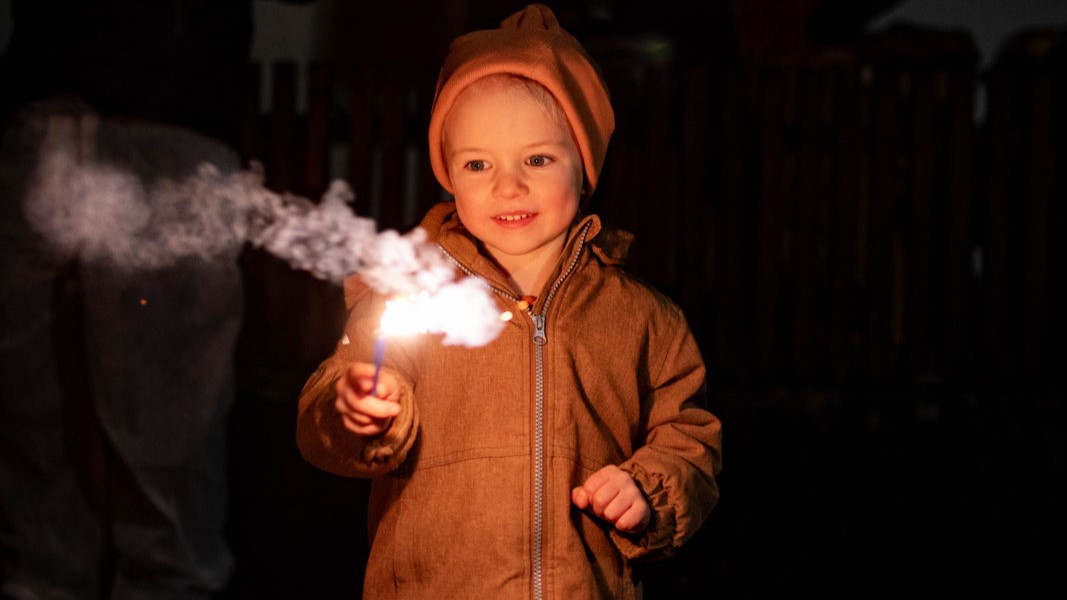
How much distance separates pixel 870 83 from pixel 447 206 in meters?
4.14

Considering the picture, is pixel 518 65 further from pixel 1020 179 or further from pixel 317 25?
pixel 317 25

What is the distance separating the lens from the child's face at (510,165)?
1942mm

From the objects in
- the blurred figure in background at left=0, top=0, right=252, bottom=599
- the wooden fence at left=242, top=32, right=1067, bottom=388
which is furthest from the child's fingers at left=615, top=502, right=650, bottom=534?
the wooden fence at left=242, top=32, right=1067, bottom=388

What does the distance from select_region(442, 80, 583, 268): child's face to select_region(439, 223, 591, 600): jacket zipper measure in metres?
0.09

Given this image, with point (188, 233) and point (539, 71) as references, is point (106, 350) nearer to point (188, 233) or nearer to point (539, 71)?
point (188, 233)

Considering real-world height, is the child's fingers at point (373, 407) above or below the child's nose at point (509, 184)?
below

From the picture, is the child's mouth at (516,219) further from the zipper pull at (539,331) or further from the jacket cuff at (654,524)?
the jacket cuff at (654,524)

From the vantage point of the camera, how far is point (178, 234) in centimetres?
324

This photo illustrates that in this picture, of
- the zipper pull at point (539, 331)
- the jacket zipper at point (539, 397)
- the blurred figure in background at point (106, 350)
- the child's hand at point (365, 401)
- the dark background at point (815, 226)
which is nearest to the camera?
the child's hand at point (365, 401)

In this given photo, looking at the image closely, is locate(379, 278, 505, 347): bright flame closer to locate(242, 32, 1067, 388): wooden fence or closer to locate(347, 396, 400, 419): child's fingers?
locate(347, 396, 400, 419): child's fingers

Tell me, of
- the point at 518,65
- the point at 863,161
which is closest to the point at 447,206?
the point at 518,65

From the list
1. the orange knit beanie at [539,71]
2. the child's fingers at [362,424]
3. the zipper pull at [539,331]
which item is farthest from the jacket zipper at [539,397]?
the child's fingers at [362,424]

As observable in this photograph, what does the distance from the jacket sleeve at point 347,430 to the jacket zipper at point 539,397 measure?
0.26 meters

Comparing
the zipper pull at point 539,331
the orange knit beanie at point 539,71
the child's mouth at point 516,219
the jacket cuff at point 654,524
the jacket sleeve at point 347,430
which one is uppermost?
the orange knit beanie at point 539,71
